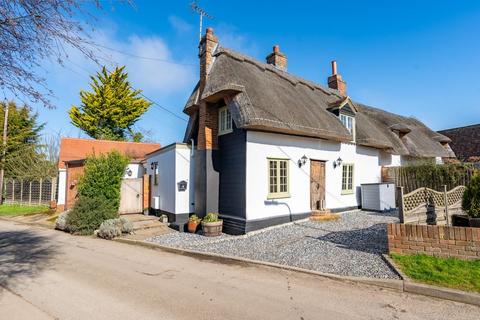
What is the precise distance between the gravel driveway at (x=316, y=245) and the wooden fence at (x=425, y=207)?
3.65 ft

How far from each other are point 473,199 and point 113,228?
11517mm

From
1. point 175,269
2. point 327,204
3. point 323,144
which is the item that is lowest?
point 175,269

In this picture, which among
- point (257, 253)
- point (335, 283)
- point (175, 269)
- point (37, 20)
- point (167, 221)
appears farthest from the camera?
point (167, 221)

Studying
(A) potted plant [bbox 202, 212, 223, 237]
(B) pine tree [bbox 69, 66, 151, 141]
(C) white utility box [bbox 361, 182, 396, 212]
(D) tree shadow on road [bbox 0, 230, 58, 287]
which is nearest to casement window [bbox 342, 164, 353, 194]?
(C) white utility box [bbox 361, 182, 396, 212]

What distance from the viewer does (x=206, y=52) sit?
12234 millimetres

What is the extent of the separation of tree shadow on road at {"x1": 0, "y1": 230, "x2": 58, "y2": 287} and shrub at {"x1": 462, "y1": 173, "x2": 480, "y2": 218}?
1034 centimetres

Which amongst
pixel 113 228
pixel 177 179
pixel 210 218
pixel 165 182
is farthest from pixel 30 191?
pixel 210 218

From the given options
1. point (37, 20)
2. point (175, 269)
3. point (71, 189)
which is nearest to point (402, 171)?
point (175, 269)

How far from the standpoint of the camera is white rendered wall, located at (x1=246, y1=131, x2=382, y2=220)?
1058cm

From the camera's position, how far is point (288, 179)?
1165 centimetres

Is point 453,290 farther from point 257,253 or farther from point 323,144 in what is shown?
point 323,144

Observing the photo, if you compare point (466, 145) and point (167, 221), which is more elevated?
point (466, 145)

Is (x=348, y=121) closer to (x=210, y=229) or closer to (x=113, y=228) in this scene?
(x=210, y=229)

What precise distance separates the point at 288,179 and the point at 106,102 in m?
28.7
